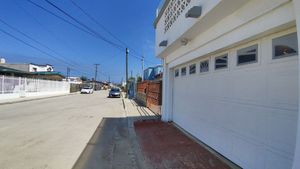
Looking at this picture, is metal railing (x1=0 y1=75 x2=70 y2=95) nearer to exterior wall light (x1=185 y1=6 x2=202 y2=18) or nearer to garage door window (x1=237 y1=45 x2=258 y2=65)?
exterior wall light (x1=185 y1=6 x2=202 y2=18)

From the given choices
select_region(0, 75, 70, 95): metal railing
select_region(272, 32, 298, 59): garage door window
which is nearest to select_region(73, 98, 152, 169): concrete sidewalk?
select_region(272, 32, 298, 59): garage door window

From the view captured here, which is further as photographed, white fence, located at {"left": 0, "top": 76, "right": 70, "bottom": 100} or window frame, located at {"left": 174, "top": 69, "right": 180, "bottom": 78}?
white fence, located at {"left": 0, "top": 76, "right": 70, "bottom": 100}

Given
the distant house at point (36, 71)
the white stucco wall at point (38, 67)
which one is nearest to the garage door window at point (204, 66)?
the distant house at point (36, 71)

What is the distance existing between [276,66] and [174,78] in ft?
23.8

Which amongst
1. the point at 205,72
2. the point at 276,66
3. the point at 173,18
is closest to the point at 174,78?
the point at 173,18

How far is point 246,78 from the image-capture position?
480 centimetres

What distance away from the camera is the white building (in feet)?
12.0

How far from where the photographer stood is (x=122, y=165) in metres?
5.41

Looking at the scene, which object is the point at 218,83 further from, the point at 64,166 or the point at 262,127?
the point at 64,166

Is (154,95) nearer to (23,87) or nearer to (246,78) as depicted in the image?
(246,78)

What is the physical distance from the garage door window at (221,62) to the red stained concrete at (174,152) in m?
2.21

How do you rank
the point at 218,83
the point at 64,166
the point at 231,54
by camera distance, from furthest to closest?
the point at 218,83 < the point at 231,54 < the point at 64,166

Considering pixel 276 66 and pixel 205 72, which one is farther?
pixel 205 72

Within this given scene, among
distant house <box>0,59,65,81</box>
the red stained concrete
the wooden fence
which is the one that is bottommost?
the red stained concrete
